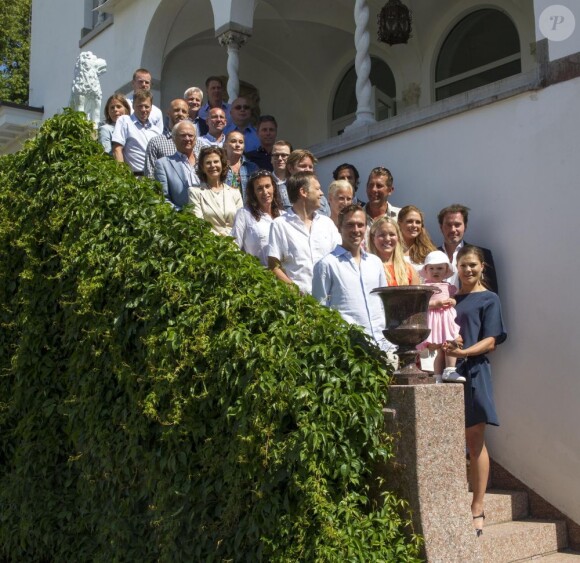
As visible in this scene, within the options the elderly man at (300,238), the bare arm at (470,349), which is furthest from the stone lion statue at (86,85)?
the bare arm at (470,349)

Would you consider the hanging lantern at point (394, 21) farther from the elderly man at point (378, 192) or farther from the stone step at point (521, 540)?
the stone step at point (521, 540)

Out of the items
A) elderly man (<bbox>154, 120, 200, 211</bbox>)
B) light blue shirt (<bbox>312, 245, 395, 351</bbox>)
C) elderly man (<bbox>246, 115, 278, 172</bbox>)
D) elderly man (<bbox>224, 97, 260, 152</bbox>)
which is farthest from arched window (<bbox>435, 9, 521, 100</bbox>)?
light blue shirt (<bbox>312, 245, 395, 351</bbox>)

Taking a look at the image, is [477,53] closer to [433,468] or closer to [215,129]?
[215,129]

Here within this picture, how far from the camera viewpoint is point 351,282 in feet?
16.5

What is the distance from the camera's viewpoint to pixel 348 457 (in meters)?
4.18

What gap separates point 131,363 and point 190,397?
66 cm

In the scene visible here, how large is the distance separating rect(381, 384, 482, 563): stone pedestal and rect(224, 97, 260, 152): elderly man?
4990mm

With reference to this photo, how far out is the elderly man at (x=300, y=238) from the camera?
5633 millimetres

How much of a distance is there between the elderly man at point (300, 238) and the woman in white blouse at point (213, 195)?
2.45 feet

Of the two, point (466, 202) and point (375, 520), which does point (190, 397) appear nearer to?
point (375, 520)

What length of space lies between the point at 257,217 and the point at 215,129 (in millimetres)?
2282

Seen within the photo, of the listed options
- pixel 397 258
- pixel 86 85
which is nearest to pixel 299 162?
pixel 397 258

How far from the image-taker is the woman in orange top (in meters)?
5.55

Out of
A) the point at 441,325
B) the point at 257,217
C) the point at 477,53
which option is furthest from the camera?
the point at 477,53
